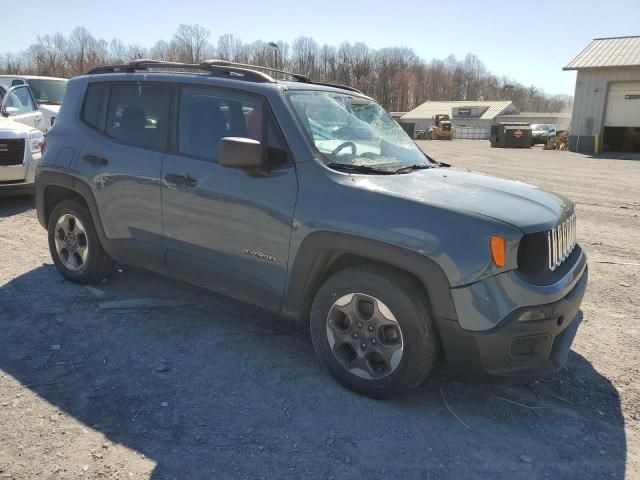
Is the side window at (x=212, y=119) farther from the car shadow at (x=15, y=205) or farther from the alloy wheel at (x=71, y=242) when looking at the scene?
the car shadow at (x=15, y=205)

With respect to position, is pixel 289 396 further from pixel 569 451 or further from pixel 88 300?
pixel 88 300

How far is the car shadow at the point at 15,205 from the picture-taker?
787cm

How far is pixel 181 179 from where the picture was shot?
3.73 metres

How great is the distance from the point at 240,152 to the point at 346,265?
3.18 ft

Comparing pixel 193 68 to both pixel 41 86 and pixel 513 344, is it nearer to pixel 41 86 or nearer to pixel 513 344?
pixel 513 344

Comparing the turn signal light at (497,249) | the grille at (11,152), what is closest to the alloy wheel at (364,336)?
the turn signal light at (497,249)

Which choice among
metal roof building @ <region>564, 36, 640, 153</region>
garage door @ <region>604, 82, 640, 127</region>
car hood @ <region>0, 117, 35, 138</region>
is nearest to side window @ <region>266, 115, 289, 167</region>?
car hood @ <region>0, 117, 35, 138</region>

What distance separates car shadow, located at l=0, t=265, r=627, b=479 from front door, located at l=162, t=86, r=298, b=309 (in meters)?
0.54

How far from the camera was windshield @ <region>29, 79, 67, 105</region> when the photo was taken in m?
11.5

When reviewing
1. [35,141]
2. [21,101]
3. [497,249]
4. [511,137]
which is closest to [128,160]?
[497,249]

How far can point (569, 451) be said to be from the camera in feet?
9.05

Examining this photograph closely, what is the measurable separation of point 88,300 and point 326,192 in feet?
8.63

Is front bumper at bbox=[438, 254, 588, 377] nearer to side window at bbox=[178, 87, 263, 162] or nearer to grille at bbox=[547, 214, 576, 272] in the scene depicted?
grille at bbox=[547, 214, 576, 272]

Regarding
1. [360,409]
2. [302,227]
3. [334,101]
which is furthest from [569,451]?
[334,101]
